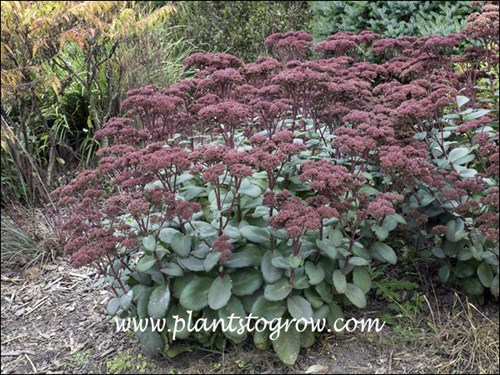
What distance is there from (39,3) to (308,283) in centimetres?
269

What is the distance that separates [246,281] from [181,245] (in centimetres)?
35

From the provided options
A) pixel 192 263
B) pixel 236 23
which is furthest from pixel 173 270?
pixel 236 23

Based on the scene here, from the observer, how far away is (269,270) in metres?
2.68

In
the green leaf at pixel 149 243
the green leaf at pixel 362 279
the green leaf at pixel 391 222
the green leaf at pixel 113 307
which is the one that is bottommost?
the green leaf at pixel 362 279

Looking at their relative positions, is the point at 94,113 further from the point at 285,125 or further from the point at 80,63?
the point at 285,125

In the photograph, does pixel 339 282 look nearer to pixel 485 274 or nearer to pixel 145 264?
pixel 485 274

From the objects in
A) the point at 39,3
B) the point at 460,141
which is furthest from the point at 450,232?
the point at 39,3

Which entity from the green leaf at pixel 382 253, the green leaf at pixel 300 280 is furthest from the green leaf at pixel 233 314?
the green leaf at pixel 382 253

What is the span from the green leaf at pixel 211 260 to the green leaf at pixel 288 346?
18.8 inches

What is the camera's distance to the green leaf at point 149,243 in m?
2.66

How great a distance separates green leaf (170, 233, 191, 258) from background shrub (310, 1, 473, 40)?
3742 millimetres

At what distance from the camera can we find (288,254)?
110 inches

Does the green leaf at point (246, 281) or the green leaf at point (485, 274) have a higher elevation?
the green leaf at point (246, 281)

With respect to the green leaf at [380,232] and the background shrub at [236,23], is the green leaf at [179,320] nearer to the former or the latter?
the green leaf at [380,232]
